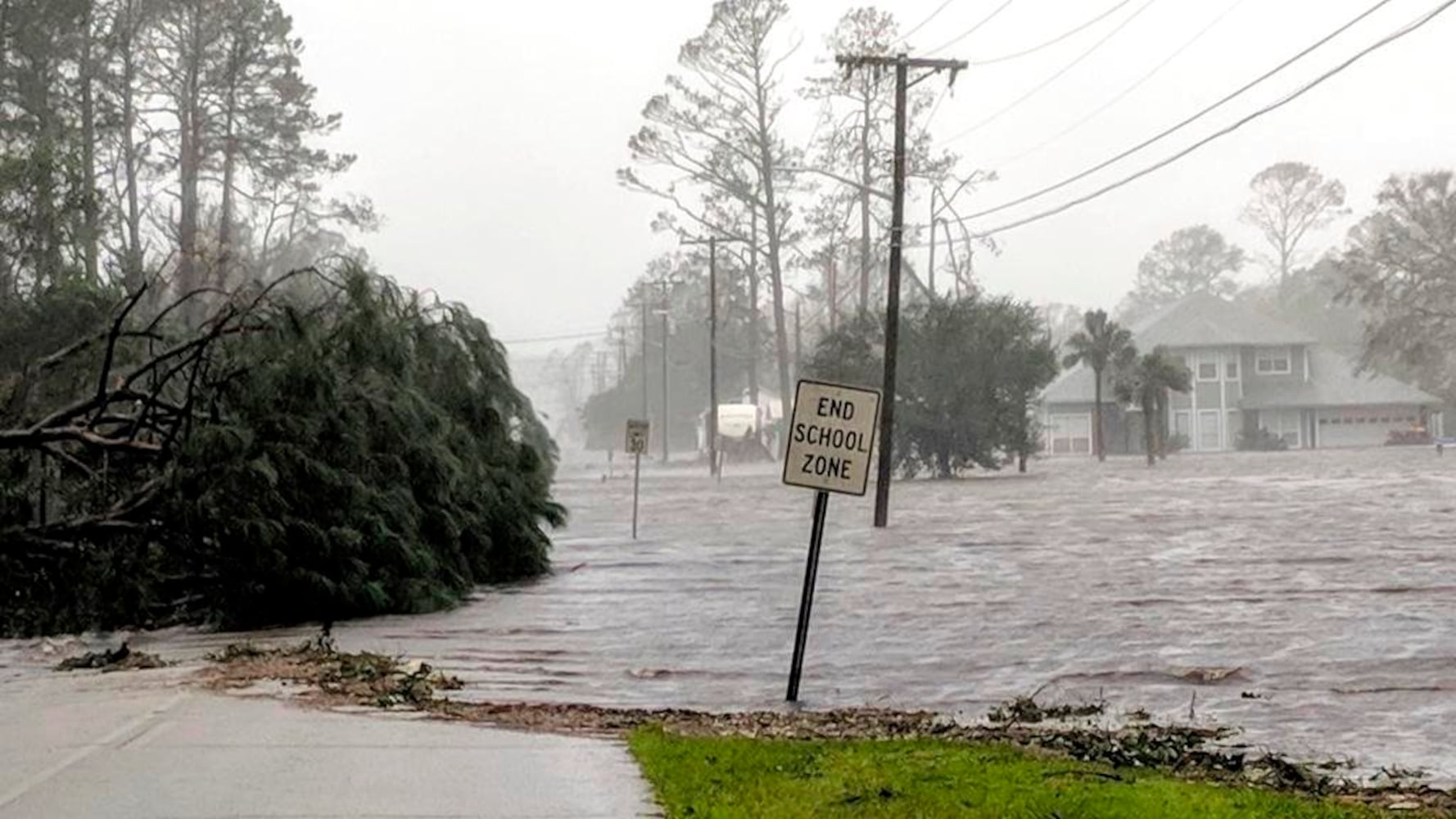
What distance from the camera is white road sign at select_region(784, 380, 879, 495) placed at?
15570 millimetres

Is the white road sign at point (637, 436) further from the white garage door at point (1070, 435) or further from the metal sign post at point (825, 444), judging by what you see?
the white garage door at point (1070, 435)

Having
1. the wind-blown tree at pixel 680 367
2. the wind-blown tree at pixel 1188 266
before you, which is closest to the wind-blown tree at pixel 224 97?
the wind-blown tree at pixel 680 367

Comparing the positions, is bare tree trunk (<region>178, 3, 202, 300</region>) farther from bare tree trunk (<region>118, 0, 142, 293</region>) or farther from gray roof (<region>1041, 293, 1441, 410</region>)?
gray roof (<region>1041, 293, 1441, 410</region>)

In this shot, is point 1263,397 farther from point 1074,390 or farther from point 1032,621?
point 1032,621

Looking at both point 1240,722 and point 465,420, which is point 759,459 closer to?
point 465,420

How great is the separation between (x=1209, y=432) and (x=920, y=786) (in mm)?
90913

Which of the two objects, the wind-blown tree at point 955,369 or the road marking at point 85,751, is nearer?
the road marking at point 85,751

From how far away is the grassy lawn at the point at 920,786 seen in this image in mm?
9414

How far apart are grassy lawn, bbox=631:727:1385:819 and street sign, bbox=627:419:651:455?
29.4 m

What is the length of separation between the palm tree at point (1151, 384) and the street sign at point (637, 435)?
35.5 meters

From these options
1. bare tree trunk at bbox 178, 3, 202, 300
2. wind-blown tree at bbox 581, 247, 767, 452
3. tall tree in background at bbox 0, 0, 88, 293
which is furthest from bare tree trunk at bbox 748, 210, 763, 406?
tall tree in background at bbox 0, 0, 88, 293

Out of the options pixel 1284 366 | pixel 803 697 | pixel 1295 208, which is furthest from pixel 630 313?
pixel 803 697

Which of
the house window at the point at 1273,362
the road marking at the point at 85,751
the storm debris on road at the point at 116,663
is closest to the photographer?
the road marking at the point at 85,751

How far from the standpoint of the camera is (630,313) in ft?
578
